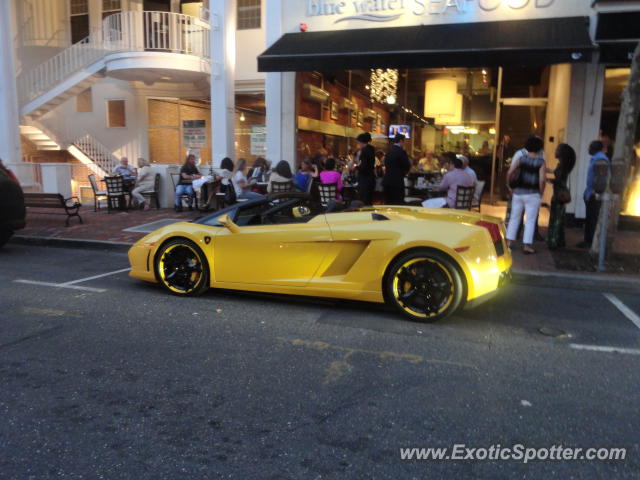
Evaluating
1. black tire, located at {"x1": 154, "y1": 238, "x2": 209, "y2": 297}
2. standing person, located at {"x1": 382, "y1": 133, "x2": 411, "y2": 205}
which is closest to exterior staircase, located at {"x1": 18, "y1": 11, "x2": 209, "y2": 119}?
standing person, located at {"x1": 382, "y1": 133, "x2": 411, "y2": 205}

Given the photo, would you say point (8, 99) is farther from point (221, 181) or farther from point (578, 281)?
point (578, 281)

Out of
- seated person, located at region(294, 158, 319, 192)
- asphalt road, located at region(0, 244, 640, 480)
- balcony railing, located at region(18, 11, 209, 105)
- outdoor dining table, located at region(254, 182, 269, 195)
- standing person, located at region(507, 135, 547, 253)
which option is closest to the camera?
asphalt road, located at region(0, 244, 640, 480)

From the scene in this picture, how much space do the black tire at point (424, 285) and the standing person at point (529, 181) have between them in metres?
3.92

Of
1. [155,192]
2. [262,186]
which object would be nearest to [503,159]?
[262,186]

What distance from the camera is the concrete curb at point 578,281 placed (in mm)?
6789

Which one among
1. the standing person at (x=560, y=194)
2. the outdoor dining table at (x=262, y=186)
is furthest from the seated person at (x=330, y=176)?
the standing person at (x=560, y=194)

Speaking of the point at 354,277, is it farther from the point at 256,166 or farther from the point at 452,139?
the point at 452,139

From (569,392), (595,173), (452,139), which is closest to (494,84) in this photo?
(452,139)

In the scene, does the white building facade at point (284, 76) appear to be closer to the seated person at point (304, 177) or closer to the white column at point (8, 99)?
the white column at point (8, 99)

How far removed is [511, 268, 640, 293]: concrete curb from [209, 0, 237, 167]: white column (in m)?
9.96

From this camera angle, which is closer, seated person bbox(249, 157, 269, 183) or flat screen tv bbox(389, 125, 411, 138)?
seated person bbox(249, 157, 269, 183)

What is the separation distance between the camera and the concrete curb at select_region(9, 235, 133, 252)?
9359 mm

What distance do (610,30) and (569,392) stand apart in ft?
29.4

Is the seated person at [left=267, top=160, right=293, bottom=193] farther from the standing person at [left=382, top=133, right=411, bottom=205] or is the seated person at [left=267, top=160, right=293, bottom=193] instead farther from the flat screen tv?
the flat screen tv
